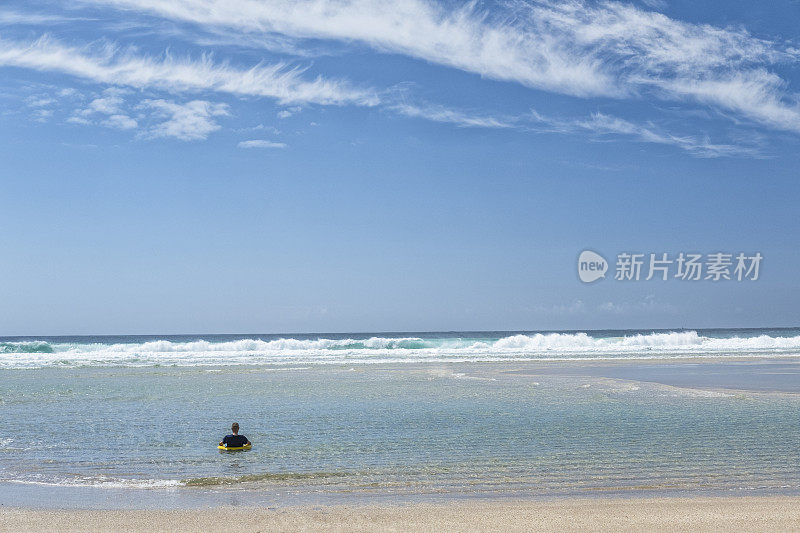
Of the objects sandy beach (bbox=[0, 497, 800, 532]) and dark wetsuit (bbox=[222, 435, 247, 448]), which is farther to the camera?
dark wetsuit (bbox=[222, 435, 247, 448])

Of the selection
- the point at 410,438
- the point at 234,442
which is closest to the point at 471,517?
the point at 410,438

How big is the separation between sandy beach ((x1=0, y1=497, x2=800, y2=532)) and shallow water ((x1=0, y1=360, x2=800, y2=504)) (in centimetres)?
71

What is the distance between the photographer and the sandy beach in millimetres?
7586

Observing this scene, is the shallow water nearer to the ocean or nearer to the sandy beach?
the ocean

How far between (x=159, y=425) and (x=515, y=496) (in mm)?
9162

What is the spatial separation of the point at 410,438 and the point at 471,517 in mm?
4971

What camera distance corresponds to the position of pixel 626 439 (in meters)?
12.6

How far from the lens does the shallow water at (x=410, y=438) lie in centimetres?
977

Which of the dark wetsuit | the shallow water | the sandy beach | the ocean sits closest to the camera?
the sandy beach

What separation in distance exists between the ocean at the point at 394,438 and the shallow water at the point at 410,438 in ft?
0.16

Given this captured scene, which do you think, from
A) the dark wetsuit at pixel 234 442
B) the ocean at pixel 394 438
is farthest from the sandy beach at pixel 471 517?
the dark wetsuit at pixel 234 442

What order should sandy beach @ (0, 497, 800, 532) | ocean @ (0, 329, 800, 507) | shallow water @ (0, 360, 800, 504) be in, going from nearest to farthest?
sandy beach @ (0, 497, 800, 532) → ocean @ (0, 329, 800, 507) → shallow water @ (0, 360, 800, 504)

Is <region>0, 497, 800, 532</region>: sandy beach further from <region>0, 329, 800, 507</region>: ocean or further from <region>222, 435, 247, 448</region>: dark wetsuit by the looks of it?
<region>222, 435, 247, 448</region>: dark wetsuit

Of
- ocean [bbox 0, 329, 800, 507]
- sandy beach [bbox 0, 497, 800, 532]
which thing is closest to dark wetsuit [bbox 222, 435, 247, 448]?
ocean [bbox 0, 329, 800, 507]
